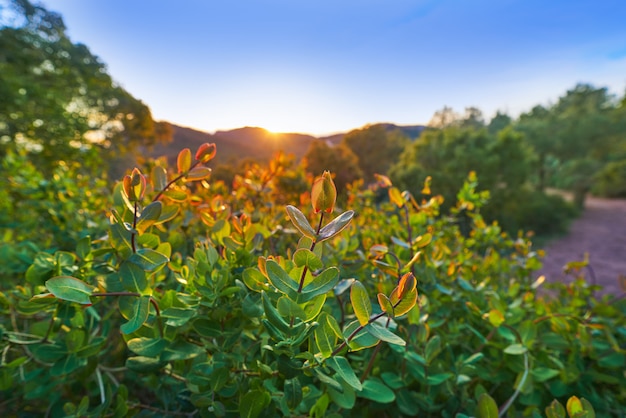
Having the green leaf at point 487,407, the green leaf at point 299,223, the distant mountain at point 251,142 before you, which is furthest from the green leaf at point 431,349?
the distant mountain at point 251,142

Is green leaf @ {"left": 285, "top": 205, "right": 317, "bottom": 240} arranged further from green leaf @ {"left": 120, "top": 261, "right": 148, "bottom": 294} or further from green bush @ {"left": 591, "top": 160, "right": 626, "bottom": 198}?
green bush @ {"left": 591, "top": 160, "right": 626, "bottom": 198}

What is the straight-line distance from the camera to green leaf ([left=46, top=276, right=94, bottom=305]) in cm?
44

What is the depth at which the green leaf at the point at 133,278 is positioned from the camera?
0.51 metres

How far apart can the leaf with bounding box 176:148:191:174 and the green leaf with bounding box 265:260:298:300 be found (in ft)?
1.38

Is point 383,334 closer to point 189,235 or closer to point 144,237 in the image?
point 144,237

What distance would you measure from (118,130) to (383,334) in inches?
534

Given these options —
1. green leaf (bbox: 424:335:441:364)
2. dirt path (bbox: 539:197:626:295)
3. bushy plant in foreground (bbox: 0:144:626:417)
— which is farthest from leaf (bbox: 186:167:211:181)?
dirt path (bbox: 539:197:626:295)

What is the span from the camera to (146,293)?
20.4 inches

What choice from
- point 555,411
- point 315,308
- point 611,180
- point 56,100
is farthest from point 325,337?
point 611,180

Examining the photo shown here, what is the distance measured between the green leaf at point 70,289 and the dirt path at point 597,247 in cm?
668

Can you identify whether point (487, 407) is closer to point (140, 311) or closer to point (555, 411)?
point (555, 411)

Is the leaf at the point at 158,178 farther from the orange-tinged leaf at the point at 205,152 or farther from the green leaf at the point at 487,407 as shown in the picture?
the green leaf at the point at 487,407

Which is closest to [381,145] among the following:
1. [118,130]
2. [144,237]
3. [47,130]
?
[144,237]

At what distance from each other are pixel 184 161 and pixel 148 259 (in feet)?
1.02
